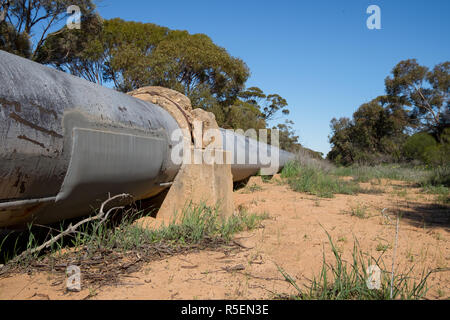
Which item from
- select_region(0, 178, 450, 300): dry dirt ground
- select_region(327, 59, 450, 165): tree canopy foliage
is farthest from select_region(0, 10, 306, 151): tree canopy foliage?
select_region(0, 178, 450, 300): dry dirt ground

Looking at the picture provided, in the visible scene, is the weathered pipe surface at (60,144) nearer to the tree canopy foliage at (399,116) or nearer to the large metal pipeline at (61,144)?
the large metal pipeline at (61,144)

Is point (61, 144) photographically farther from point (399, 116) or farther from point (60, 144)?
point (399, 116)

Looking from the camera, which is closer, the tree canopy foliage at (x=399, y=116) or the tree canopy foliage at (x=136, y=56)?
the tree canopy foliage at (x=136, y=56)

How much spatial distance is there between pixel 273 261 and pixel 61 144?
1455mm

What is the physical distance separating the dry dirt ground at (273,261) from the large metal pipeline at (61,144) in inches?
16.9

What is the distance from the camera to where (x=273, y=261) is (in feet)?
6.41

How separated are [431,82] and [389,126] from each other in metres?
3.68

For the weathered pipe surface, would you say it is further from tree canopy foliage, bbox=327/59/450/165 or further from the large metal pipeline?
tree canopy foliage, bbox=327/59/450/165

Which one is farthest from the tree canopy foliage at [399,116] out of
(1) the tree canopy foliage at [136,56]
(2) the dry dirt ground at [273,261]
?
(2) the dry dirt ground at [273,261]

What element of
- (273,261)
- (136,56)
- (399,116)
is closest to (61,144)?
(273,261)

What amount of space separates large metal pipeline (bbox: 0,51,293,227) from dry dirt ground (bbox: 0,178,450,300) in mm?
429

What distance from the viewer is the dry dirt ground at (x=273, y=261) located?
147 cm

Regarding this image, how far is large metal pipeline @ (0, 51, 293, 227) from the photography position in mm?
1421
